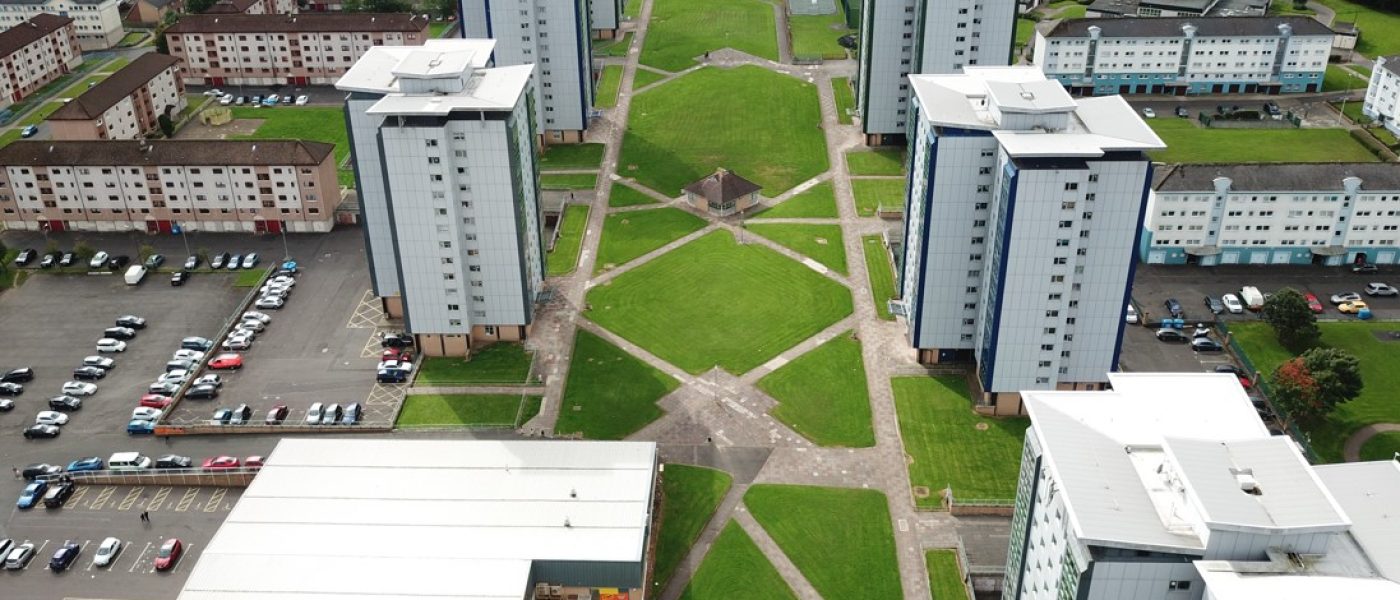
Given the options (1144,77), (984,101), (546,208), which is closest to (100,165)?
(546,208)

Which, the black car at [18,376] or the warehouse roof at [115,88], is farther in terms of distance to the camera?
the warehouse roof at [115,88]

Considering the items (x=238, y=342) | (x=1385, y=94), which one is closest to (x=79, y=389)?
(x=238, y=342)

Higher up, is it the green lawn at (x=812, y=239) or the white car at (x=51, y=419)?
the green lawn at (x=812, y=239)

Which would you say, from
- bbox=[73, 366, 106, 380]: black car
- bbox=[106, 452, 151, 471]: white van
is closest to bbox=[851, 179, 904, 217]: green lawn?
bbox=[106, 452, 151, 471]: white van

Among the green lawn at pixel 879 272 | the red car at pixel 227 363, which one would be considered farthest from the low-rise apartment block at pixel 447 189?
the green lawn at pixel 879 272

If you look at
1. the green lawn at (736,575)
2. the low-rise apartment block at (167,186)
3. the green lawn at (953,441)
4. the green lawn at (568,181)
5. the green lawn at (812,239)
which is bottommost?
the green lawn at (736,575)

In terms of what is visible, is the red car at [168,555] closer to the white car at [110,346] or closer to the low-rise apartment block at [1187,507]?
the white car at [110,346]

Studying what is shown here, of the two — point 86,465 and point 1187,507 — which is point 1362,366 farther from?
point 86,465

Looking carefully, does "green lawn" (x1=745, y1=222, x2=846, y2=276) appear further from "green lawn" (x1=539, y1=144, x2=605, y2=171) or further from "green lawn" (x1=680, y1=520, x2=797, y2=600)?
"green lawn" (x1=680, y1=520, x2=797, y2=600)
